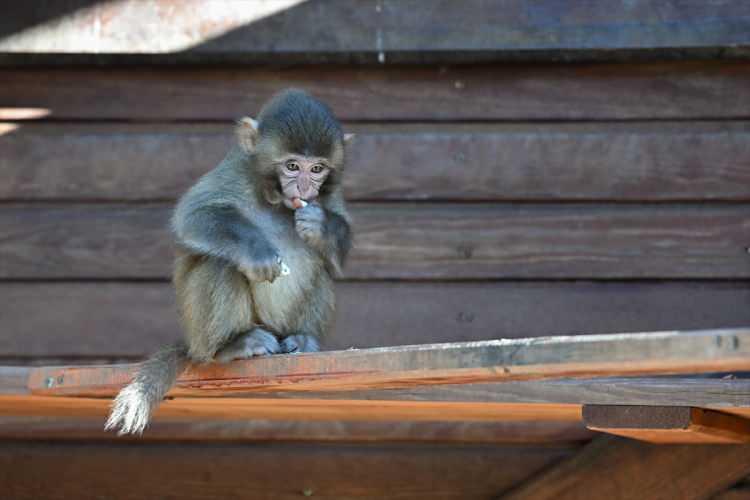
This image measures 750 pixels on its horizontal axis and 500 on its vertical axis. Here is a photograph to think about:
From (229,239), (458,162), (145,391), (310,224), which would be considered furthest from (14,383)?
(458,162)

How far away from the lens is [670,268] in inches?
243

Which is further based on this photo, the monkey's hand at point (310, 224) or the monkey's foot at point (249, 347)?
the monkey's hand at point (310, 224)

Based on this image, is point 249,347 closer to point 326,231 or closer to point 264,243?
point 264,243

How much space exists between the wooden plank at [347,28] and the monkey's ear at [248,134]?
107 centimetres

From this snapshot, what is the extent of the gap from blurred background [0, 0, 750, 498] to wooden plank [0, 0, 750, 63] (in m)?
0.01

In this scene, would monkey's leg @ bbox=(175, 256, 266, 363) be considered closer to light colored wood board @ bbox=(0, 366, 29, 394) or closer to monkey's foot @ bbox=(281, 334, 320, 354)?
monkey's foot @ bbox=(281, 334, 320, 354)

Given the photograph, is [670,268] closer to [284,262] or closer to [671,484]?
[671,484]

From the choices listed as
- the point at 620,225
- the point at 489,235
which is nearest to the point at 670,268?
the point at 620,225

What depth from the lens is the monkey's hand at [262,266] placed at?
456cm

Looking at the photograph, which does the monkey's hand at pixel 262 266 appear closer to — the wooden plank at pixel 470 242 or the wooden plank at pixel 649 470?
the wooden plank at pixel 470 242

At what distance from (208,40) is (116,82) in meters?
0.58

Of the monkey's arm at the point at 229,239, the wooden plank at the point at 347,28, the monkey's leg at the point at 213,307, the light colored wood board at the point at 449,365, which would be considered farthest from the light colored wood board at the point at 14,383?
the wooden plank at the point at 347,28

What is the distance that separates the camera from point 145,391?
168 inches

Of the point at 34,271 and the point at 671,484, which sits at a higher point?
the point at 34,271
